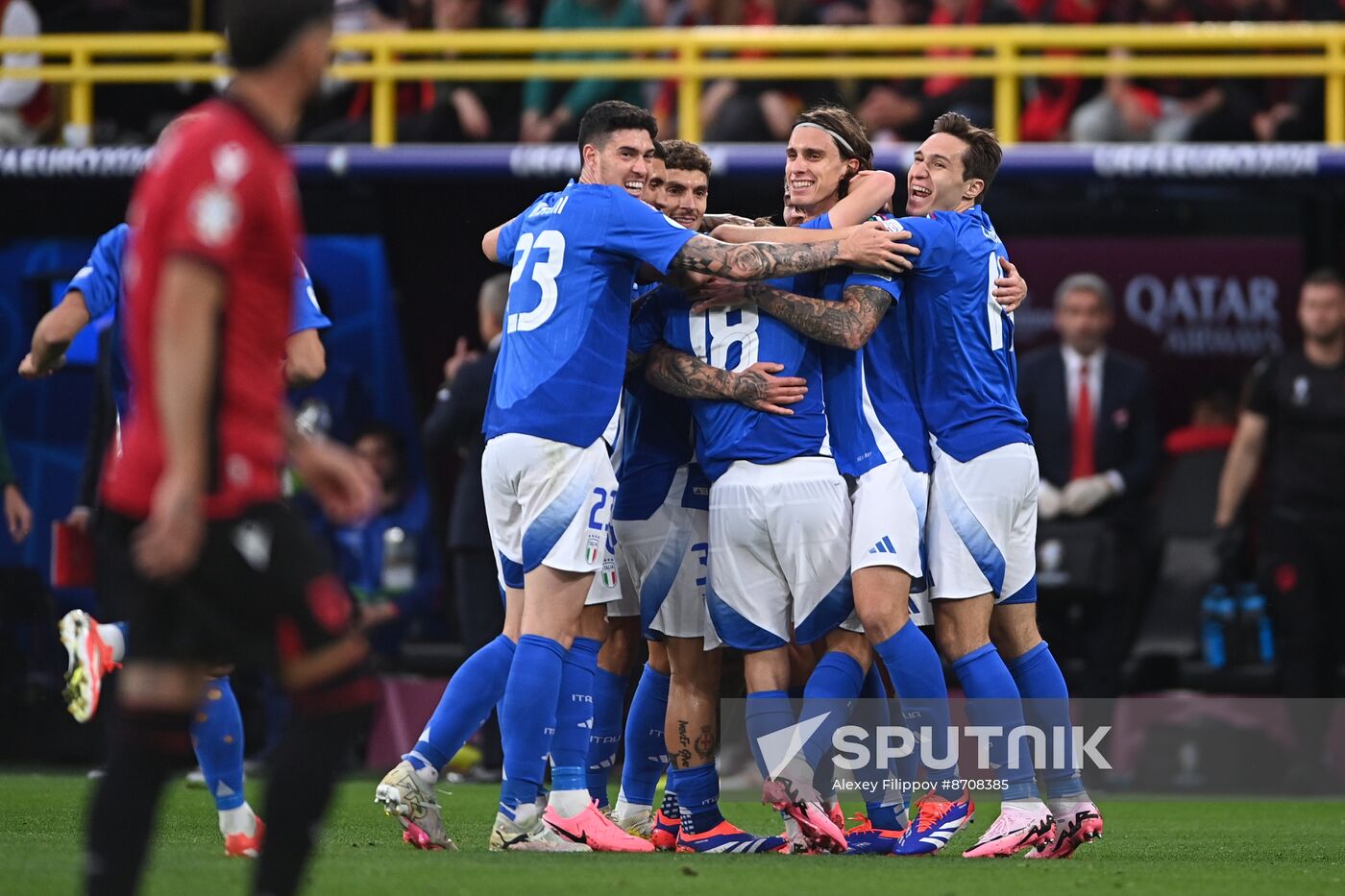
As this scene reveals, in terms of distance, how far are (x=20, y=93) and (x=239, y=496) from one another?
30.4 ft

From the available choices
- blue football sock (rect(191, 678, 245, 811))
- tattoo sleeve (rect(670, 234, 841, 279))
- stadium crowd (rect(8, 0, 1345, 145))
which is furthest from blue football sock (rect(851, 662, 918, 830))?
stadium crowd (rect(8, 0, 1345, 145))

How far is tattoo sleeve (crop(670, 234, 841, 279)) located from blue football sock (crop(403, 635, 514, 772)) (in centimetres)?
143

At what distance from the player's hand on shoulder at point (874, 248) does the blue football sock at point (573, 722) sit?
1.60m

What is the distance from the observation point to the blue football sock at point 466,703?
648cm

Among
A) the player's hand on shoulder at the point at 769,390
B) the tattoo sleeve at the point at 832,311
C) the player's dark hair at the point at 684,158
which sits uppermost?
the player's dark hair at the point at 684,158

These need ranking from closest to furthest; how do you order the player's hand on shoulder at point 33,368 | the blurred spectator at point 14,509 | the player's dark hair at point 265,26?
the player's dark hair at point 265,26, the player's hand on shoulder at point 33,368, the blurred spectator at point 14,509

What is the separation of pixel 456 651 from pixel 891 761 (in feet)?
15.4

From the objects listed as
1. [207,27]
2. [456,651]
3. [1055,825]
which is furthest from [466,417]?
[207,27]

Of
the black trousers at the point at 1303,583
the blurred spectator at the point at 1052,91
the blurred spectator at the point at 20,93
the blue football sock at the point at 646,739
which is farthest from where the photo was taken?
the blurred spectator at the point at 20,93

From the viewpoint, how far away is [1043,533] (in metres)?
10.8

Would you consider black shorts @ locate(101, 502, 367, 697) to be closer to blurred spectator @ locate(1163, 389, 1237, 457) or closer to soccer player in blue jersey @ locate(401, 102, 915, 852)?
soccer player in blue jersey @ locate(401, 102, 915, 852)

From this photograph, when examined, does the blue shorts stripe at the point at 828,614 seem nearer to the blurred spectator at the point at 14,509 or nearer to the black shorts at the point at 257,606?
the black shorts at the point at 257,606

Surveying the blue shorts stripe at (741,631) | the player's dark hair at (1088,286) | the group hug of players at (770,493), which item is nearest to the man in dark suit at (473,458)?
the group hug of players at (770,493)

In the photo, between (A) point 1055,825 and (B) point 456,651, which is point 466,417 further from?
(A) point 1055,825
